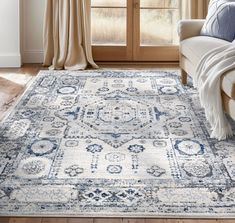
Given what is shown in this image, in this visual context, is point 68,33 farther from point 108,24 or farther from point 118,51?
point 118,51

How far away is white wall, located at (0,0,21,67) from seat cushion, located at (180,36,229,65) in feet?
6.77

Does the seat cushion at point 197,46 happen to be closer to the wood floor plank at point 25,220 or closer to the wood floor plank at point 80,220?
the wood floor plank at point 80,220

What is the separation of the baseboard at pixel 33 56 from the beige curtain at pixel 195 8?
181 cm

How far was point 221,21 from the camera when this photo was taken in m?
4.59

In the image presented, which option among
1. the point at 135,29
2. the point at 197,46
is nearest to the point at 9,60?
the point at 135,29

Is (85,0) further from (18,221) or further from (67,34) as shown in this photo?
(18,221)

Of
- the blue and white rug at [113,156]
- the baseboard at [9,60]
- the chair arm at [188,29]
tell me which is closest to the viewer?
the blue and white rug at [113,156]

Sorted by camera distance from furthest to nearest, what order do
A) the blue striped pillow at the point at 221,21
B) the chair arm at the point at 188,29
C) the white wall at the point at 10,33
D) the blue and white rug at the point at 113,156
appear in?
the white wall at the point at 10,33
the chair arm at the point at 188,29
the blue striped pillow at the point at 221,21
the blue and white rug at the point at 113,156

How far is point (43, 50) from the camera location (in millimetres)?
6137

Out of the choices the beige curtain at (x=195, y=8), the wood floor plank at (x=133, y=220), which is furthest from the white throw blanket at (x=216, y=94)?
the beige curtain at (x=195, y=8)

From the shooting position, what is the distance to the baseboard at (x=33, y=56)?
6.21 meters

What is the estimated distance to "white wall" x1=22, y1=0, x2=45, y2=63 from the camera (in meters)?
6.07

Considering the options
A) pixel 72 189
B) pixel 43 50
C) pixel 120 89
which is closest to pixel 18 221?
pixel 72 189

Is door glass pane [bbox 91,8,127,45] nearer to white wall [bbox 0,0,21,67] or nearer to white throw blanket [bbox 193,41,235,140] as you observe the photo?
white wall [bbox 0,0,21,67]
